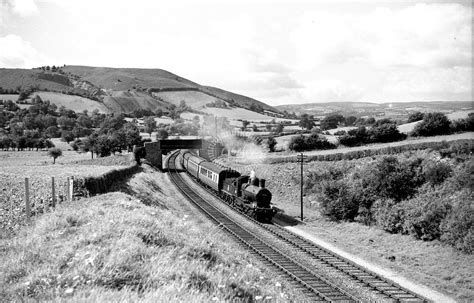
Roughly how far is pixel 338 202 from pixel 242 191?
7.89 m

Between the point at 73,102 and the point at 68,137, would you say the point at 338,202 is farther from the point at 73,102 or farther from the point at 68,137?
the point at 73,102

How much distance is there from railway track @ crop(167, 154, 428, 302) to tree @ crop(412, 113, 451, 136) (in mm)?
31411

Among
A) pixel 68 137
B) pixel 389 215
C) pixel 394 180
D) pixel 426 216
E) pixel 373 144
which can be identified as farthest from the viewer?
pixel 68 137

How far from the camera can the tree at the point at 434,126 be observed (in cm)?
5188

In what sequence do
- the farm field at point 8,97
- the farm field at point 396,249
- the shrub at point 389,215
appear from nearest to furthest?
the farm field at point 396,249
the shrub at point 389,215
the farm field at point 8,97

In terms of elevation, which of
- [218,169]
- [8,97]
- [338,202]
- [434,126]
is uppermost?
[8,97]

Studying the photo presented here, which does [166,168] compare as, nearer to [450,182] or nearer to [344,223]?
[344,223]

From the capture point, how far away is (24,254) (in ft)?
35.8

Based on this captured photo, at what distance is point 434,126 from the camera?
52219 mm

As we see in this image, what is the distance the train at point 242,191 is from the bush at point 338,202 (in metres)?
4.94

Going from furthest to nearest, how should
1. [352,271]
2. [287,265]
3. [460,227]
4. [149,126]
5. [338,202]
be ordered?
[149,126] < [338,202] < [460,227] < [287,265] < [352,271]

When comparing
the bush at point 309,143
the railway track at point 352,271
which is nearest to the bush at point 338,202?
the railway track at point 352,271

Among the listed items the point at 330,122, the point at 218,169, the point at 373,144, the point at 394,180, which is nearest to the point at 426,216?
the point at 394,180

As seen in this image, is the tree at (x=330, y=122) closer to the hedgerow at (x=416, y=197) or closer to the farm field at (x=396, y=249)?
the farm field at (x=396, y=249)
